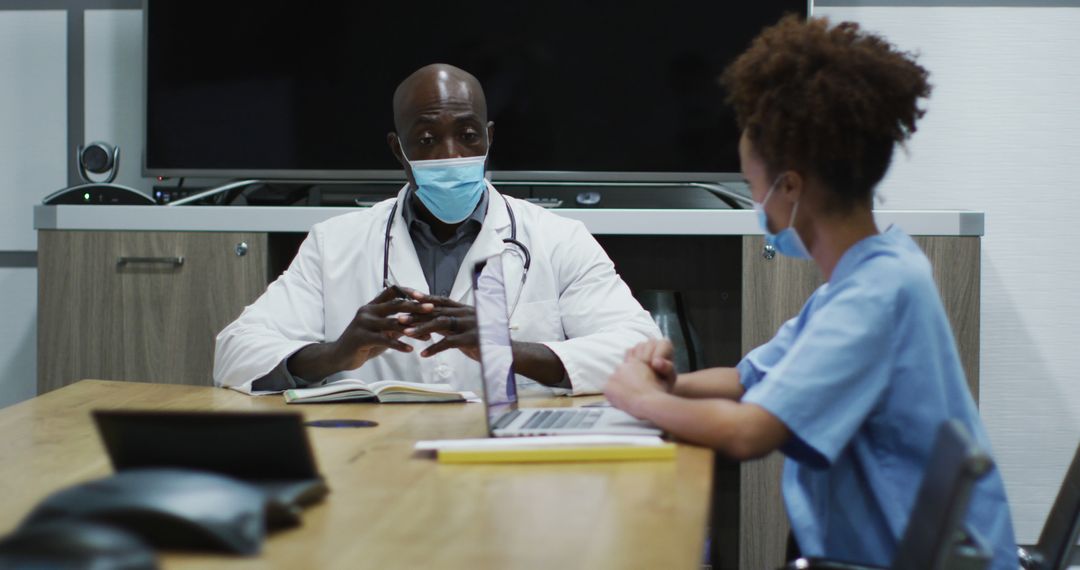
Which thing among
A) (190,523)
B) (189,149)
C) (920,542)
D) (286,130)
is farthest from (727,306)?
(190,523)

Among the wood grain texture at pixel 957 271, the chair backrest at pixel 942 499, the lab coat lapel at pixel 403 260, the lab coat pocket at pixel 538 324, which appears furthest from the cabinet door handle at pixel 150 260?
the chair backrest at pixel 942 499

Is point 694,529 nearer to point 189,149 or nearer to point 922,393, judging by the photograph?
point 922,393

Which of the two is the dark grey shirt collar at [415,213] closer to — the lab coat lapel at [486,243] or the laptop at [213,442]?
the lab coat lapel at [486,243]

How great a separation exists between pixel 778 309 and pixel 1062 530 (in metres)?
1.38

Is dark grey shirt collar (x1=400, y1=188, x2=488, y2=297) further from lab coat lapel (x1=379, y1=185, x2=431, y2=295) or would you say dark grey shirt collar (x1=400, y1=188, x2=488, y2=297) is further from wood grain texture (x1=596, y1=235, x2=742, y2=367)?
wood grain texture (x1=596, y1=235, x2=742, y2=367)

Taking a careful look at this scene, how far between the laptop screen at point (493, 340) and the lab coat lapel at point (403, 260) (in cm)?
68

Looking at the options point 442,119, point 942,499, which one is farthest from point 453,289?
point 942,499

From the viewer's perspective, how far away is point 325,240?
2.36m

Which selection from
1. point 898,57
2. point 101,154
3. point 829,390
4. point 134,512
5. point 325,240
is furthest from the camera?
point 101,154

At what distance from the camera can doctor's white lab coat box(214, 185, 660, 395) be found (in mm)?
2199

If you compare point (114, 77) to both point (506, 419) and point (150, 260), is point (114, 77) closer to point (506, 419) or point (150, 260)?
point (150, 260)

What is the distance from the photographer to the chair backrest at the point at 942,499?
2.88 feet

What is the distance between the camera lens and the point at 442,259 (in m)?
2.33

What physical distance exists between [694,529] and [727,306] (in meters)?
2.30
